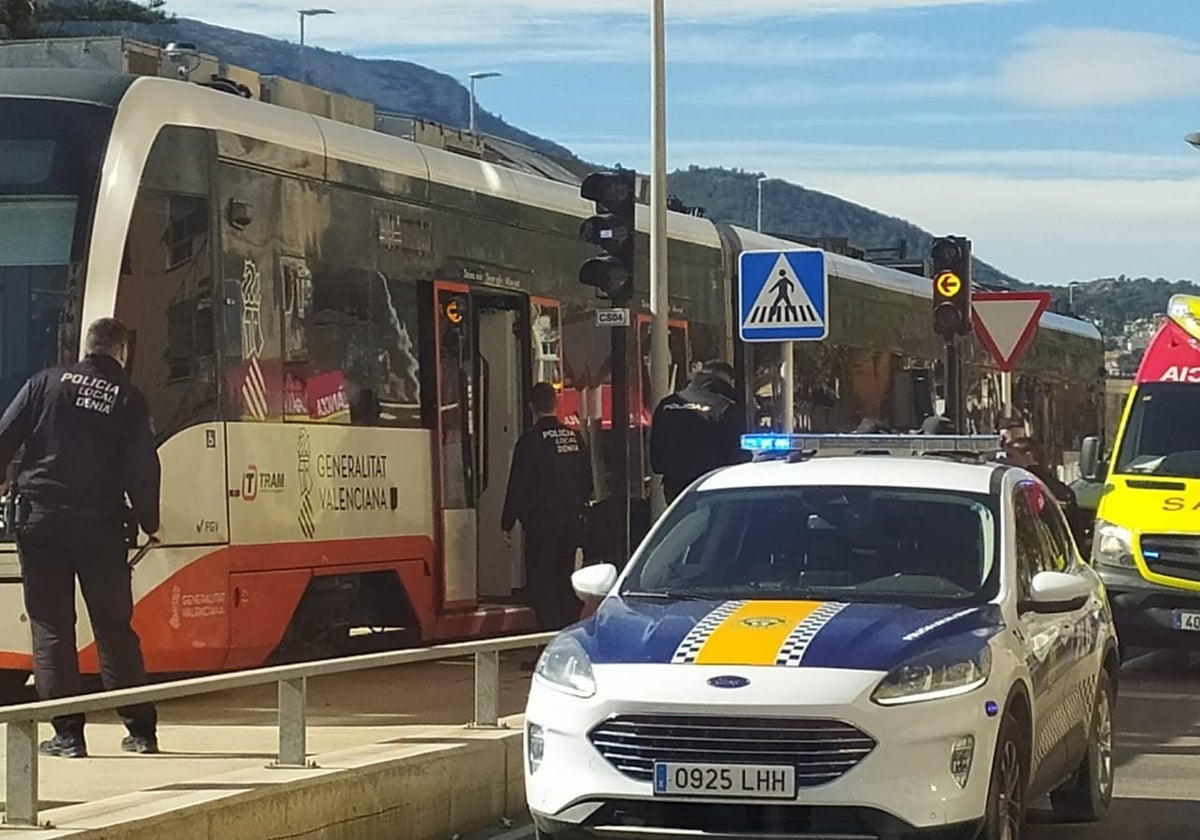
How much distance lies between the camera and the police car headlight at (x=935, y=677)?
298 inches

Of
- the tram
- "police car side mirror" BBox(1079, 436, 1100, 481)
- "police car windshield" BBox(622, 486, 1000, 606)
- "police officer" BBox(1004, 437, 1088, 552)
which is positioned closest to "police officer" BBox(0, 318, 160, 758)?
the tram

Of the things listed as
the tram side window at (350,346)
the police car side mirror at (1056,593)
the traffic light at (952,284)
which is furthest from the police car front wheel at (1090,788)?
the traffic light at (952,284)

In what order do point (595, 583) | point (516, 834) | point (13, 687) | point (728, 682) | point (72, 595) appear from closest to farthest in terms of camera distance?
1. point (728, 682)
2. point (595, 583)
3. point (516, 834)
4. point (72, 595)
5. point (13, 687)

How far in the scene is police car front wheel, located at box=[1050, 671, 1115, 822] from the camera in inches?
389

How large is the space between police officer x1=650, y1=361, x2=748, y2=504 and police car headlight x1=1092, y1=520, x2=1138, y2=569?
297 cm

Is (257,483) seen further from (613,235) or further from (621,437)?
(613,235)

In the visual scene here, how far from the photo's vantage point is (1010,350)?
20.3m

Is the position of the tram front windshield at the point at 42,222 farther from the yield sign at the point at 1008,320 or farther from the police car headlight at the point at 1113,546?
the yield sign at the point at 1008,320

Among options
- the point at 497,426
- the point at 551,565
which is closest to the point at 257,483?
the point at 551,565

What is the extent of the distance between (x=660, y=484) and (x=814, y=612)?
1008 centimetres

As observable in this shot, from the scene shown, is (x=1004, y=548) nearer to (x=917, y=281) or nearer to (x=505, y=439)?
(x=505, y=439)

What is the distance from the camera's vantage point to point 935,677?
771 cm

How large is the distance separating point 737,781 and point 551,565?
7977 millimetres

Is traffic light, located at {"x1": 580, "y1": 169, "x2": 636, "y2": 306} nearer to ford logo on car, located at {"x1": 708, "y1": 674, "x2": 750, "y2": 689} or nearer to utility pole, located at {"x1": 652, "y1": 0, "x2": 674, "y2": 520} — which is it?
utility pole, located at {"x1": 652, "y1": 0, "x2": 674, "y2": 520}
